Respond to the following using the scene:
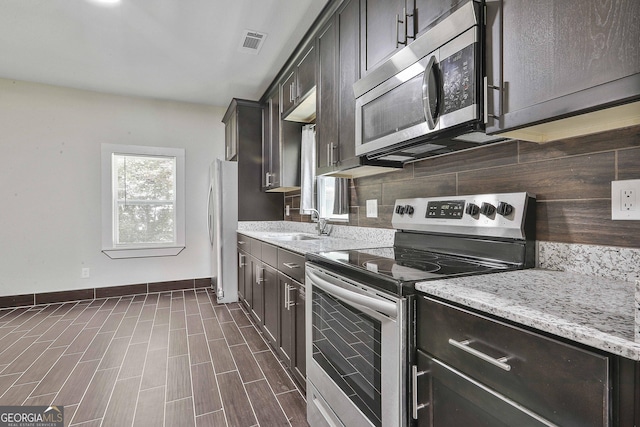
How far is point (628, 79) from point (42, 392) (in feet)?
10.0

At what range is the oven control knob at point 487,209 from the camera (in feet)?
4.36

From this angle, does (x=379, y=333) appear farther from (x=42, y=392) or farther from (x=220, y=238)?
(x=220, y=238)

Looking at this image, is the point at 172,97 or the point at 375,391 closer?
the point at 375,391

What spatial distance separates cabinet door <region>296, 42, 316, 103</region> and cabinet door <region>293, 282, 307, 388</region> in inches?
61.7

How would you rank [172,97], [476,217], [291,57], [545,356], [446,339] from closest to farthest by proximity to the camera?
[545,356], [446,339], [476,217], [291,57], [172,97]

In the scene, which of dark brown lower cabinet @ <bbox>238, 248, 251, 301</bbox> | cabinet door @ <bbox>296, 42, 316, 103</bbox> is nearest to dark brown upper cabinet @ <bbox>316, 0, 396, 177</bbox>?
cabinet door @ <bbox>296, 42, 316, 103</bbox>

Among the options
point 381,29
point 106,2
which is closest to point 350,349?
point 381,29

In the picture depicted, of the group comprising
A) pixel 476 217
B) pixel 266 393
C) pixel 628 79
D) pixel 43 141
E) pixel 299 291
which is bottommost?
pixel 266 393

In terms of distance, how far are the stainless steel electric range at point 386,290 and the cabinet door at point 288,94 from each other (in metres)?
1.72

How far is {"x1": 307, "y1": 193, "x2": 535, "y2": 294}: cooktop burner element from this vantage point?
1160 mm

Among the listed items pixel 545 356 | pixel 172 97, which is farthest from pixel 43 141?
pixel 545 356

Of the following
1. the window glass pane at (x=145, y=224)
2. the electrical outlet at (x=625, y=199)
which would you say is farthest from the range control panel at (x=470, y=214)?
the window glass pane at (x=145, y=224)

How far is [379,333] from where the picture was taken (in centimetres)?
110

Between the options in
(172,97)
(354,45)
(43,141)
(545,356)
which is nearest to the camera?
(545,356)
